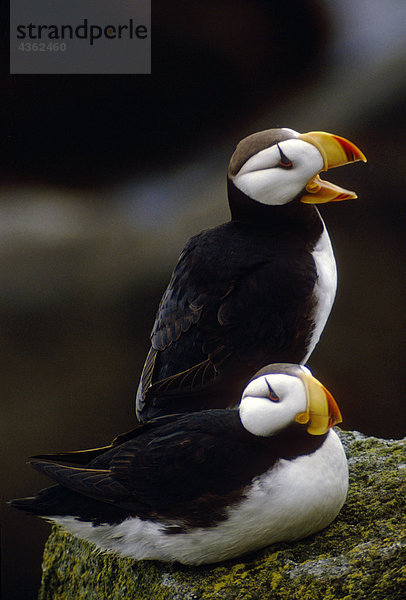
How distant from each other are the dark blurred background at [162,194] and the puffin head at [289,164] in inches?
29.5

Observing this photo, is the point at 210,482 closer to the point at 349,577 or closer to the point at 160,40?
the point at 349,577

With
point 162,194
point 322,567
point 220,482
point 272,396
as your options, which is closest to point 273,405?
point 272,396

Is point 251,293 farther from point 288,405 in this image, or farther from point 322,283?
point 288,405

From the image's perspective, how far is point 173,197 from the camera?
244cm

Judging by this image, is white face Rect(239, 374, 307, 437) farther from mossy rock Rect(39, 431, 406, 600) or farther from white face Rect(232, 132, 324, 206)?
white face Rect(232, 132, 324, 206)

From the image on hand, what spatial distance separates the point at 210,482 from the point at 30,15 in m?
1.46

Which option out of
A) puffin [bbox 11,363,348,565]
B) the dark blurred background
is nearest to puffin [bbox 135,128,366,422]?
puffin [bbox 11,363,348,565]

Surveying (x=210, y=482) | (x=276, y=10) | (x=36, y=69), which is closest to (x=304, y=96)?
(x=276, y=10)

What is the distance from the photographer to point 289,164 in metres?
1.48

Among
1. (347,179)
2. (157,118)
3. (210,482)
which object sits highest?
(157,118)

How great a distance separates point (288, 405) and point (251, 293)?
0.34 m

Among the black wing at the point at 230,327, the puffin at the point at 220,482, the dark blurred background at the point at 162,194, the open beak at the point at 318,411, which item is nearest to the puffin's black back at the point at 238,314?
the black wing at the point at 230,327

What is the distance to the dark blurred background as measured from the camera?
7.68 ft

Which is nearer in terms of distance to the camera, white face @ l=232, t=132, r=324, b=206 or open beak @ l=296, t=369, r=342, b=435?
open beak @ l=296, t=369, r=342, b=435
